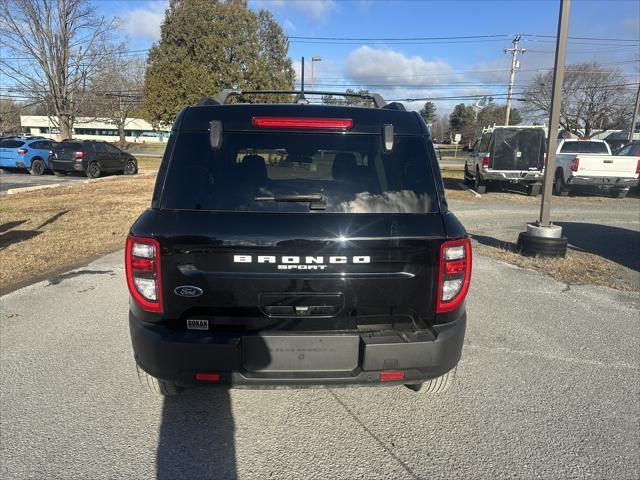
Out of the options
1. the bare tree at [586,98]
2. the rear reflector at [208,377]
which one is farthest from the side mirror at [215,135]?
the bare tree at [586,98]

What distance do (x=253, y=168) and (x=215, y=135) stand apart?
278 millimetres

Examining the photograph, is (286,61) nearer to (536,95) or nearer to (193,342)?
(536,95)

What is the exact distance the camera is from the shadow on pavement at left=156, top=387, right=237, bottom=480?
8.18 ft

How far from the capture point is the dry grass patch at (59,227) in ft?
21.8

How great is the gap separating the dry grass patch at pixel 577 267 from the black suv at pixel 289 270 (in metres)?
4.55

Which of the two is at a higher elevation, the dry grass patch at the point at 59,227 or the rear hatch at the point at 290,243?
the rear hatch at the point at 290,243

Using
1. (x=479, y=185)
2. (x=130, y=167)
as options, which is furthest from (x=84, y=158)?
(x=479, y=185)

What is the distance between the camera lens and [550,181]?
7359 millimetres

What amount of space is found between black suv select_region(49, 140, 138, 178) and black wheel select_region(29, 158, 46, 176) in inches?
26.8

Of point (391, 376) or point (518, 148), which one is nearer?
point (391, 376)

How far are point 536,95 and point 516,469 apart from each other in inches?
2290

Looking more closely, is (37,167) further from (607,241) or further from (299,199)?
(299,199)

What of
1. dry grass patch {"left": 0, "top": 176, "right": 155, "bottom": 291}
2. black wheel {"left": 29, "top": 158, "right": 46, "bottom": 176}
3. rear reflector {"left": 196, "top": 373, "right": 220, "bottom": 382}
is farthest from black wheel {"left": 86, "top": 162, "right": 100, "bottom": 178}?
rear reflector {"left": 196, "top": 373, "right": 220, "bottom": 382}

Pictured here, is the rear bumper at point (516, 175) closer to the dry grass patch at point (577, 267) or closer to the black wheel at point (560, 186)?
the black wheel at point (560, 186)
